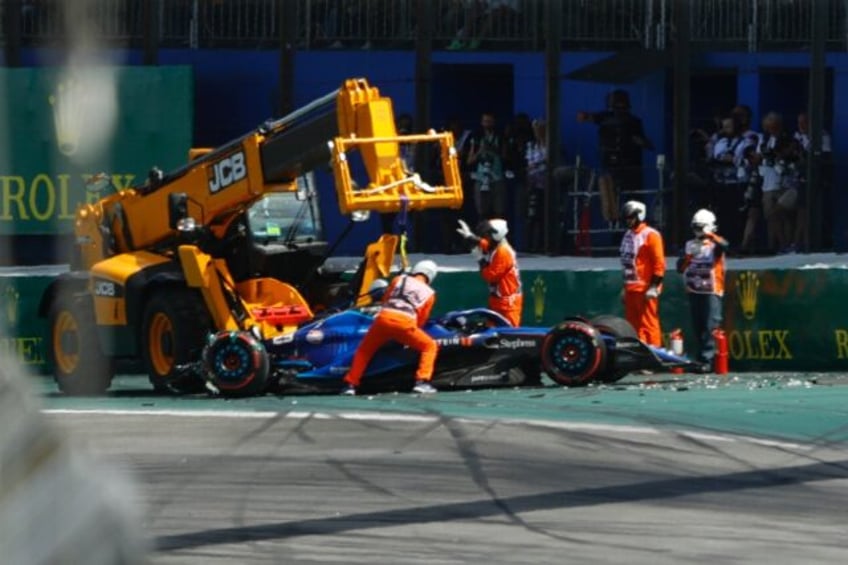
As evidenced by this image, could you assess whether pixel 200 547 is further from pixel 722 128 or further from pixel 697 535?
pixel 722 128

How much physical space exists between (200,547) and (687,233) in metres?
13.7

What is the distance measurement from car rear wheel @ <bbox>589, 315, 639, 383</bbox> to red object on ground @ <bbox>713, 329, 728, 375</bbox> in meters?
1.06

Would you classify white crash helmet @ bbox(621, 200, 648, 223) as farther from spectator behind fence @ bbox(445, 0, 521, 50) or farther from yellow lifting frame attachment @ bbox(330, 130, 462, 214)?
spectator behind fence @ bbox(445, 0, 521, 50)

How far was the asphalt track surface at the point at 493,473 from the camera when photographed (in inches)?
352

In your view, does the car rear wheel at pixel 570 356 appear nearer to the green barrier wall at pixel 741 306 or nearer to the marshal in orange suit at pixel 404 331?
the marshal in orange suit at pixel 404 331

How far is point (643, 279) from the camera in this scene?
62.8 ft

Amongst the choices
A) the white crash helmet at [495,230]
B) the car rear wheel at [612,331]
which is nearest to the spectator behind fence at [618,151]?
the white crash helmet at [495,230]

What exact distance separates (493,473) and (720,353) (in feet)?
25.4

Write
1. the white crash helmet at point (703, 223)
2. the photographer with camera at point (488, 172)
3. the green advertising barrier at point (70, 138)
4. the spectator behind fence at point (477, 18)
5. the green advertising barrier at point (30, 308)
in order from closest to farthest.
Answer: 1. the white crash helmet at point (703, 223)
2. the green advertising barrier at point (30, 308)
3. the photographer with camera at point (488, 172)
4. the green advertising barrier at point (70, 138)
5. the spectator behind fence at point (477, 18)

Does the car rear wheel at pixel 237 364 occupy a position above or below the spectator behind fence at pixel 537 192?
below

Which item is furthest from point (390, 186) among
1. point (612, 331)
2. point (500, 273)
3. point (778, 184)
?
point (778, 184)

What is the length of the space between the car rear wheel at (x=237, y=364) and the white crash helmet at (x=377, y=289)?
4.12 feet

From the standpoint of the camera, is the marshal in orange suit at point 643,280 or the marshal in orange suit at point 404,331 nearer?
the marshal in orange suit at point 404,331

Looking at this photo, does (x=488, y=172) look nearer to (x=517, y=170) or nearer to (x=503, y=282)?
(x=517, y=170)
